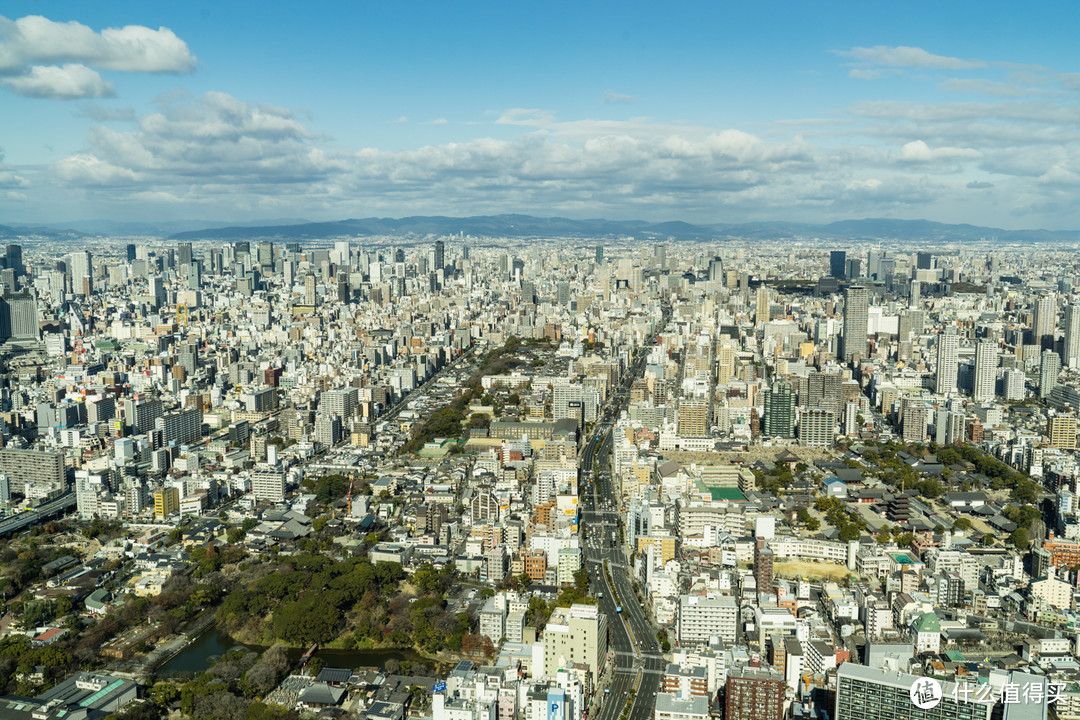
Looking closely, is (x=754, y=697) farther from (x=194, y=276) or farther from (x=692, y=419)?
(x=194, y=276)

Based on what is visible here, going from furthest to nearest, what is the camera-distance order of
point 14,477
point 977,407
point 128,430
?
1. point 977,407
2. point 128,430
3. point 14,477

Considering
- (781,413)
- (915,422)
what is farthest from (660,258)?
(781,413)

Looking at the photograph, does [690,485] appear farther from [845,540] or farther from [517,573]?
[517,573]

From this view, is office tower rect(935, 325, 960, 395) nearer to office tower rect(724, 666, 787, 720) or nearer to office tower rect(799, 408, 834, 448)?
office tower rect(799, 408, 834, 448)

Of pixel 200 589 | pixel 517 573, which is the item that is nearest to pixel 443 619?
pixel 517 573

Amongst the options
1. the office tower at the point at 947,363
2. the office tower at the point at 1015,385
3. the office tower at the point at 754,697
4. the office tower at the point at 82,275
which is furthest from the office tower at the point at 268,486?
the office tower at the point at 82,275
